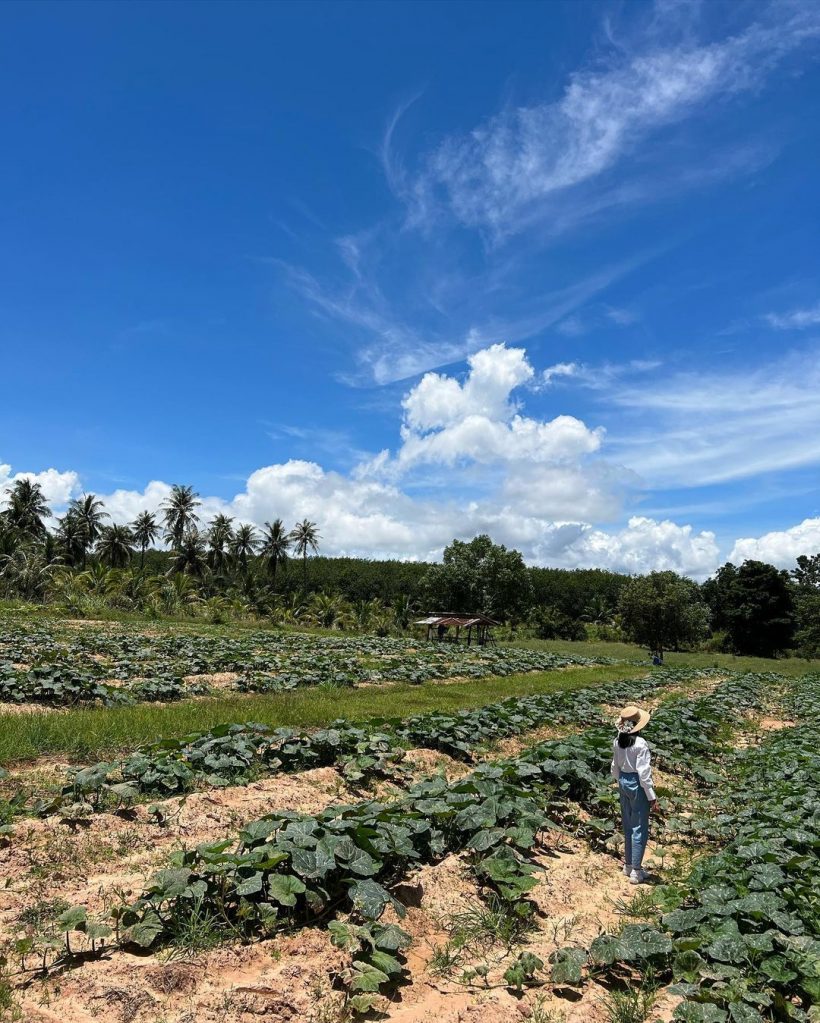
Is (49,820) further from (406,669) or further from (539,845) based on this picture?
(406,669)

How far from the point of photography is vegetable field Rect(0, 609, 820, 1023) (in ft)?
13.1

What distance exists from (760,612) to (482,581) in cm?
2865

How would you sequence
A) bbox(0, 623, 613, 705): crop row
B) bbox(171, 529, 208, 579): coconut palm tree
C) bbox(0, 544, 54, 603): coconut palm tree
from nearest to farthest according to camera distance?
bbox(0, 623, 613, 705): crop row
bbox(0, 544, 54, 603): coconut palm tree
bbox(171, 529, 208, 579): coconut palm tree

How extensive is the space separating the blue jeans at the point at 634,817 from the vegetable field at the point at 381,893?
0.86 feet

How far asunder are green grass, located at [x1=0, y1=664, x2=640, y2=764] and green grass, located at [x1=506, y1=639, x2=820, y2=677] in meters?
25.5

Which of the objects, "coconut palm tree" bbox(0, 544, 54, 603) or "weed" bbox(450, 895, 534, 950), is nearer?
"weed" bbox(450, 895, 534, 950)

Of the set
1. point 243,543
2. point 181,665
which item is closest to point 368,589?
point 243,543

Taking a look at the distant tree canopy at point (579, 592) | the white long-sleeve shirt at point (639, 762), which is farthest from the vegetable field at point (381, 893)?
the distant tree canopy at point (579, 592)

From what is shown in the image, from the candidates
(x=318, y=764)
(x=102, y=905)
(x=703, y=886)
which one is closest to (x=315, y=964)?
(x=102, y=905)

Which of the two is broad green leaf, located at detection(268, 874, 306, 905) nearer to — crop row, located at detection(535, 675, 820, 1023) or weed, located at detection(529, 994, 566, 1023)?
weed, located at detection(529, 994, 566, 1023)

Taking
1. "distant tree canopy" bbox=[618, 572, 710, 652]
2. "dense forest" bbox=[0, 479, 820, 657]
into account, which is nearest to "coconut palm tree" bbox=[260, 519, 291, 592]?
"dense forest" bbox=[0, 479, 820, 657]

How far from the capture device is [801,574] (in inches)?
3642

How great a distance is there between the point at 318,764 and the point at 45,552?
214 feet

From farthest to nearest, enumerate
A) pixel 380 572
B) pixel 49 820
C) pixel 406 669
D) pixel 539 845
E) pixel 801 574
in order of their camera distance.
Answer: pixel 380 572, pixel 801 574, pixel 406 669, pixel 539 845, pixel 49 820
